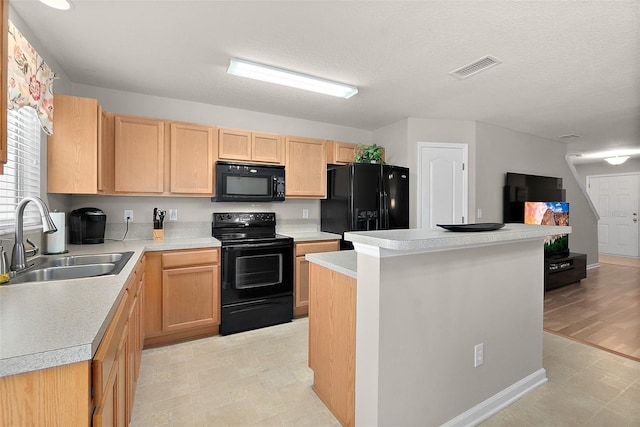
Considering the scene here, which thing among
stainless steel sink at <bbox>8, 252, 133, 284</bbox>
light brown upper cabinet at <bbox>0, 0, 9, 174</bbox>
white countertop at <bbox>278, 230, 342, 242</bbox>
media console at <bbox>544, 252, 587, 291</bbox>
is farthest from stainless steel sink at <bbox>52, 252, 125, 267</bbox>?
media console at <bbox>544, 252, 587, 291</bbox>

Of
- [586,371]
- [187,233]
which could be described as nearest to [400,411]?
[586,371]

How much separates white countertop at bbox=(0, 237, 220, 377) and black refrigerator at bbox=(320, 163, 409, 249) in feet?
8.23

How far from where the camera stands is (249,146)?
3.38 meters

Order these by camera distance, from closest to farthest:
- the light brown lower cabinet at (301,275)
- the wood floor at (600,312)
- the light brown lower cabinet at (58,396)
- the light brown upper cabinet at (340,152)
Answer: the light brown lower cabinet at (58,396)
the wood floor at (600,312)
the light brown lower cabinet at (301,275)
the light brown upper cabinet at (340,152)

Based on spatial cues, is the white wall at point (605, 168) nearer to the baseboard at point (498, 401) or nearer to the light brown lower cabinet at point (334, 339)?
the baseboard at point (498, 401)

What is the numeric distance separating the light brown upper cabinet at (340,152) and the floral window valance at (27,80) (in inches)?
108

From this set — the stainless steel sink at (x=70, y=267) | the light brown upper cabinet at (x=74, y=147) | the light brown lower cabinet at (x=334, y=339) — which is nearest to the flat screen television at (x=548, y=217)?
the light brown lower cabinet at (x=334, y=339)

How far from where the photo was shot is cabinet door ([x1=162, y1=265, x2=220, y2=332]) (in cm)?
269

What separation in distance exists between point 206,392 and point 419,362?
146 cm

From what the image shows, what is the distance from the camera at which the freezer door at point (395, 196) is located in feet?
12.2

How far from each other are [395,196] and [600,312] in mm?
2766

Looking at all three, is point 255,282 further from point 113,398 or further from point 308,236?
point 113,398

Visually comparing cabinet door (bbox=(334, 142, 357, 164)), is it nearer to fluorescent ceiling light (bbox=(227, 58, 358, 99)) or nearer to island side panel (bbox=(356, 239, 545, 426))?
fluorescent ceiling light (bbox=(227, 58, 358, 99))

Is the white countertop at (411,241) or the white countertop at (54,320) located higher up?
the white countertop at (411,241)
